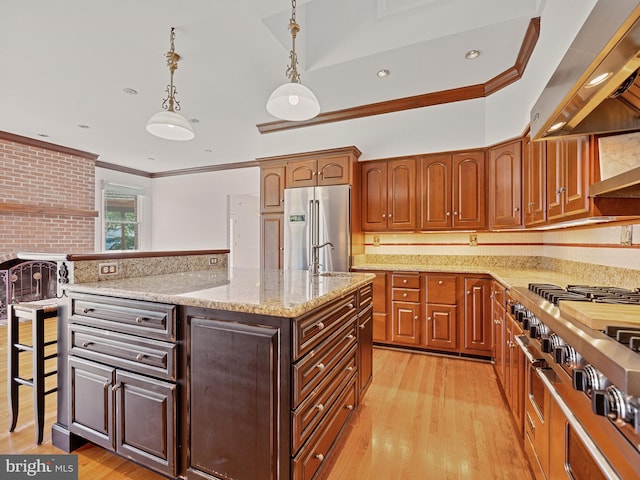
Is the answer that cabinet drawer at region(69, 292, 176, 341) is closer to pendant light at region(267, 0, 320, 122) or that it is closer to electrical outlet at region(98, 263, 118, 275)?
electrical outlet at region(98, 263, 118, 275)

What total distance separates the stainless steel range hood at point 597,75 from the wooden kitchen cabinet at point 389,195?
219 cm

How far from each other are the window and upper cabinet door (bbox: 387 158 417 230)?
556 centimetres

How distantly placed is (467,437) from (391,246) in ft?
7.81

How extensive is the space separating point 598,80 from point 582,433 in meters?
1.07

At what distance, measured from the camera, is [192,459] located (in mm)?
1366

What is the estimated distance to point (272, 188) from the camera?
4.02 m

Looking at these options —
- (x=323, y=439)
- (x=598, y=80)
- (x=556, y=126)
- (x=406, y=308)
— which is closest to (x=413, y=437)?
(x=323, y=439)

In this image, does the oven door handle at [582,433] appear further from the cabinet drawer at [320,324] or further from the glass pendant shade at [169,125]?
the glass pendant shade at [169,125]

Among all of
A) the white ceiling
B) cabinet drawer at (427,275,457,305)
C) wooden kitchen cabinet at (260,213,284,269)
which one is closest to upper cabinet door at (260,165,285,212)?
wooden kitchen cabinet at (260,213,284,269)

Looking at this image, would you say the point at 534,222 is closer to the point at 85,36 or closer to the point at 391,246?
the point at 391,246

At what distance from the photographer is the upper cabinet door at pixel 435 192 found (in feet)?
11.1

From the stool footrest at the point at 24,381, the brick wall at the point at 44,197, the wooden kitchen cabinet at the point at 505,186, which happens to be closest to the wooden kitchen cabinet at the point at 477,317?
the wooden kitchen cabinet at the point at 505,186

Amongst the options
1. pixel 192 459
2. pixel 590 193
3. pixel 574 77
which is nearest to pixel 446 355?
pixel 590 193

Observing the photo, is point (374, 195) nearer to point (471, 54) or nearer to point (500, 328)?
point (471, 54)
